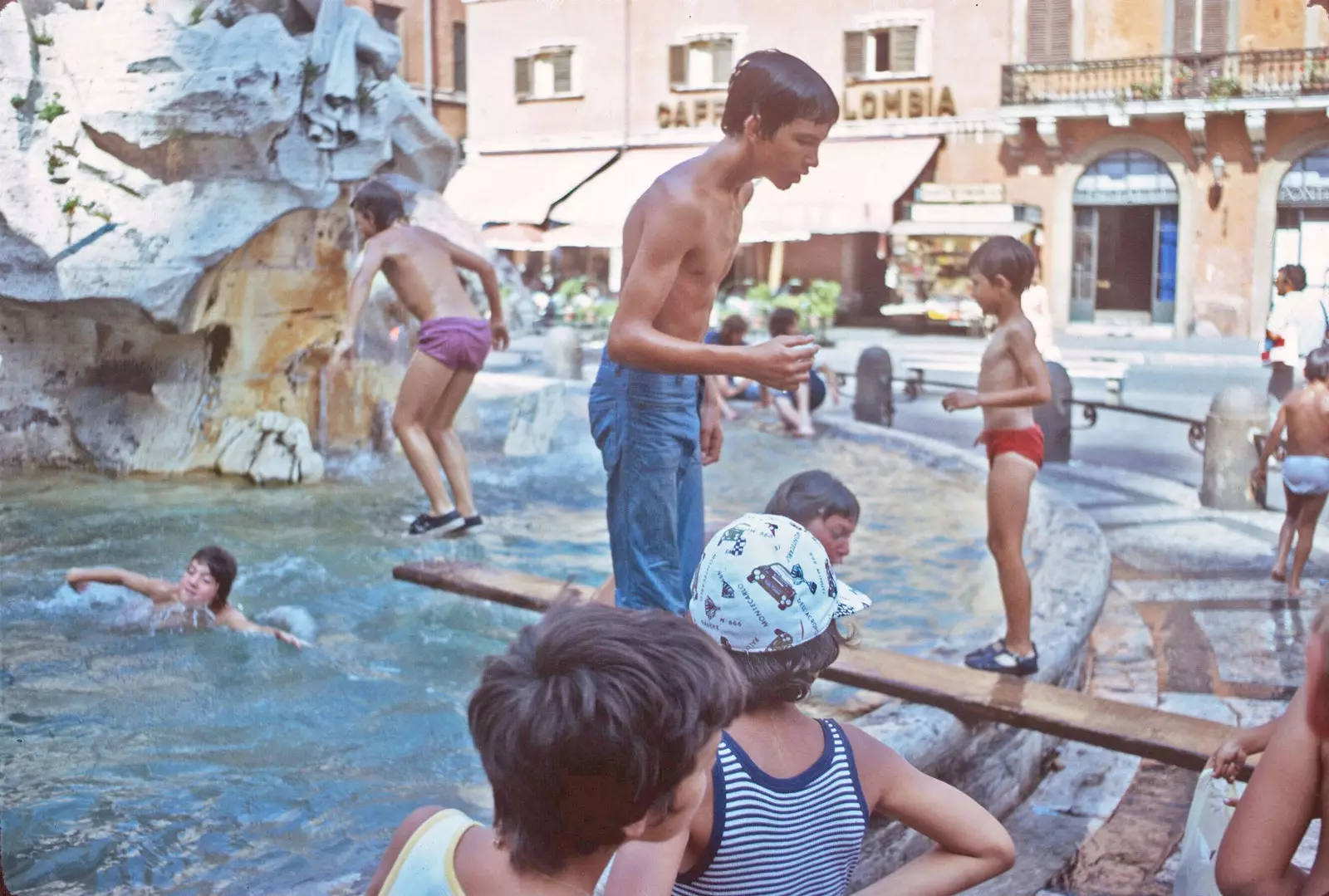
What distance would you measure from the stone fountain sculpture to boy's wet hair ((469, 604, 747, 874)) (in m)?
5.90

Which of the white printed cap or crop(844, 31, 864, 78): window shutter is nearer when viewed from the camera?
the white printed cap

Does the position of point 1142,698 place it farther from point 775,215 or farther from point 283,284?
point 775,215

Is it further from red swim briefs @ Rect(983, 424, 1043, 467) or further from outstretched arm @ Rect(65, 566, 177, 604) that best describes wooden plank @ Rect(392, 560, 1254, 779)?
outstretched arm @ Rect(65, 566, 177, 604)

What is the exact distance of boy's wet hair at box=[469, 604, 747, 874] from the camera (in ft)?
4.76

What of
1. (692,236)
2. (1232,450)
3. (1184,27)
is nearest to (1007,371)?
(692,236)

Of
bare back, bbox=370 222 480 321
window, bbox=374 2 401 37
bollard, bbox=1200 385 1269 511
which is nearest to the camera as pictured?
bare back, bbox=370 222 480 321

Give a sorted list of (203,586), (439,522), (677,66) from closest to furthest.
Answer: (203,586)
(439,522)
(677,66)

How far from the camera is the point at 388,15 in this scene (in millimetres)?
29766

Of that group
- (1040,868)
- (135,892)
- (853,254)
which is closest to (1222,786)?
→ (1040,868)

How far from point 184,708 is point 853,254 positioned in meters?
24.2

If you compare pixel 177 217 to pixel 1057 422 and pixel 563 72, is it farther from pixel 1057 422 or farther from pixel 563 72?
pixel 563 72

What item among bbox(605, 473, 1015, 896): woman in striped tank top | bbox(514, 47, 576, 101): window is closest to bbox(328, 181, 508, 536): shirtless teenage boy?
bbox(605, 473, 1015, 896): woman in striped tank top

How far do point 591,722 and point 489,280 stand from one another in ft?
16.1

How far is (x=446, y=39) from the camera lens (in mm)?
30344
